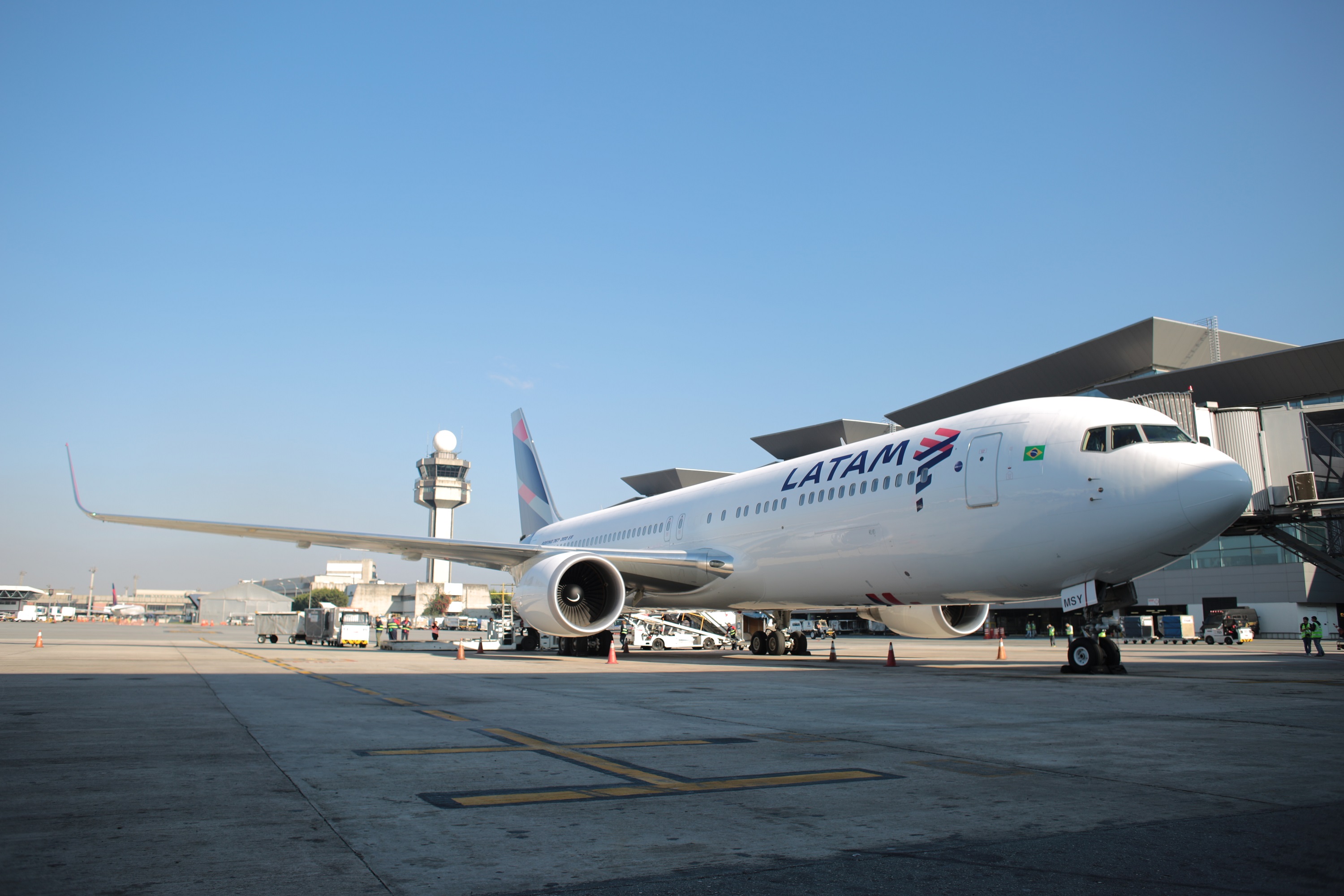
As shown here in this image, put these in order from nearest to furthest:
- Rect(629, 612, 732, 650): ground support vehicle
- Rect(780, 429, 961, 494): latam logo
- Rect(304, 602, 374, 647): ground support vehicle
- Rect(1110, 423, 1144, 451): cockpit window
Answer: Rect(1110, 423, 1144, 451): cockpit window, Rect(780, 429, 961, 494): latam logo, Rect(629, 612, 732, 650): ground support vehicle, Rect(304, 602, 374, 647): ground support vehicle

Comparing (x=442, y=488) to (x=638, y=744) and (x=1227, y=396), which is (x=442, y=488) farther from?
(x=638, y=744)

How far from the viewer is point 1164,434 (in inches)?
496

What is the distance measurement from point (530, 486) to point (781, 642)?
13.9 metres

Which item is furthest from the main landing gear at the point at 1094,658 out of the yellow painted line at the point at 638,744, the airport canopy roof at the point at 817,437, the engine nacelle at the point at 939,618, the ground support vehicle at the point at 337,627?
the airport canopy roof at the point at 817,437

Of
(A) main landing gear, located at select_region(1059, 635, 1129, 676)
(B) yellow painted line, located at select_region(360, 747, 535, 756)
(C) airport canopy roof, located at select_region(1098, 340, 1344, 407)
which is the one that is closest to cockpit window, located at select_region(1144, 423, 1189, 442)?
(A) main landing gear, located at select_region(1059, 635, 1129, 676)

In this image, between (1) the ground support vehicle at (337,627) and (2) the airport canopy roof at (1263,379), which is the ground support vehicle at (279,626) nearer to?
(1) the ground support vehicle at (337,627)

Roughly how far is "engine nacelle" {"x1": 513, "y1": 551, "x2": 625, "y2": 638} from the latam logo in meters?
4.30

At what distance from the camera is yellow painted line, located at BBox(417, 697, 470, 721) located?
825cm

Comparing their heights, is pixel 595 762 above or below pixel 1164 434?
below

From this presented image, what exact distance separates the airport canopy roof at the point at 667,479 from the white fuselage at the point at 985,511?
65528 millimetres

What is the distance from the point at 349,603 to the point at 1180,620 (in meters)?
133

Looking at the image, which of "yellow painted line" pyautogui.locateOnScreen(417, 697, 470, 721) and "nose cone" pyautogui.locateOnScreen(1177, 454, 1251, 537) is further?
"nose cone" pyautogui.locateOnScreen(1177, 454, 1251, 537)

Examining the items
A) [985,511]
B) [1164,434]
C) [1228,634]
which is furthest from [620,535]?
[1228,634]

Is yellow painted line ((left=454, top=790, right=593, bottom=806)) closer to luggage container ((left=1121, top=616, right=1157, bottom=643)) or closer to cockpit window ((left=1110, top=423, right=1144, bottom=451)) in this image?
cockpit window ((left=1110, top=423, right=1144, bottom=451))
